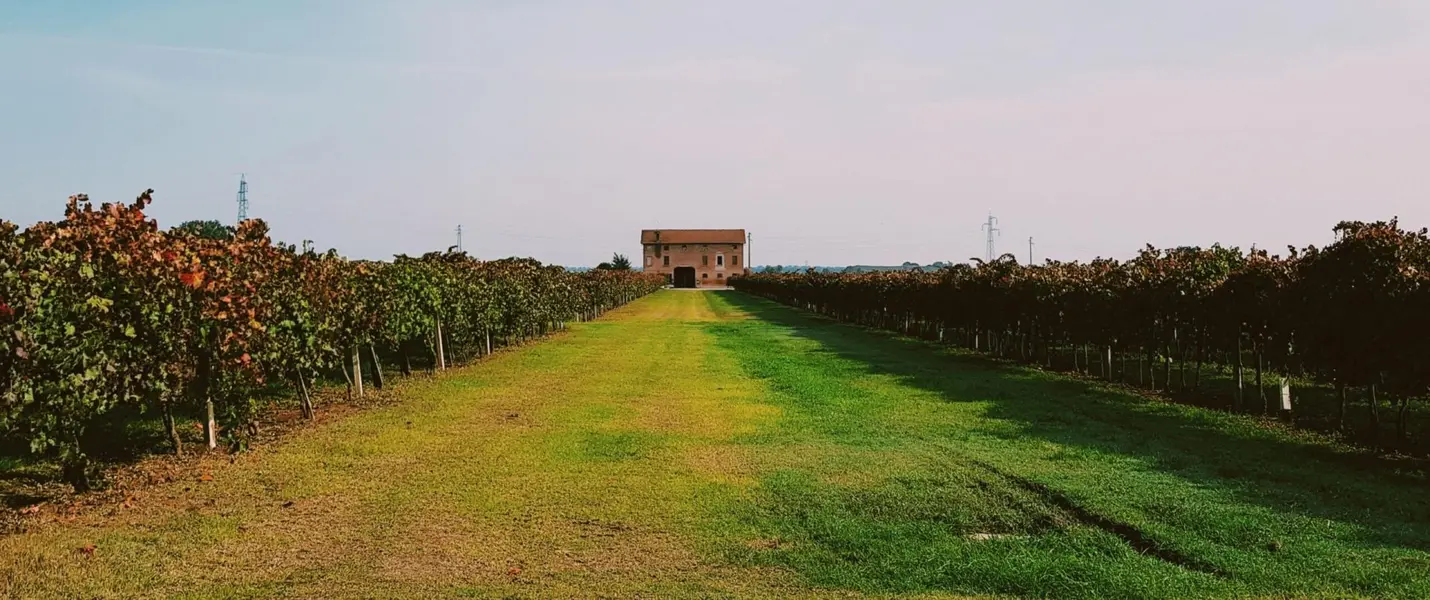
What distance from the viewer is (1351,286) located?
32.7 feet

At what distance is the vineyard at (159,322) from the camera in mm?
6820

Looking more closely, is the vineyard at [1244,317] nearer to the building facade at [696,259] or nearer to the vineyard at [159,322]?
the vineyard at [159,322]

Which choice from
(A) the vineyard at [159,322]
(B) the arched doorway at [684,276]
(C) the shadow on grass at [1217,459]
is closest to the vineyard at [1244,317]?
(C) the shadow on grass at [1217,459]

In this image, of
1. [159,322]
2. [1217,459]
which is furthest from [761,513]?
[159,322]

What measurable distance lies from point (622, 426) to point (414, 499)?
4.10 metres

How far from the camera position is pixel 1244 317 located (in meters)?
12.8

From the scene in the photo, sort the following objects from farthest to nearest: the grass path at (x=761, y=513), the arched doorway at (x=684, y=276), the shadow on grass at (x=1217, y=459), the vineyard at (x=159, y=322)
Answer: the arched doorway at (x=684, y=276)
the vineyard at (x=159, y=322)
the shadow on grass at (x=1217, y=459)
the grass path at (x=761, y=513)

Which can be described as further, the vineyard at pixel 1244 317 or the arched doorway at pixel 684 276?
the arched doorway at pixel 684 276

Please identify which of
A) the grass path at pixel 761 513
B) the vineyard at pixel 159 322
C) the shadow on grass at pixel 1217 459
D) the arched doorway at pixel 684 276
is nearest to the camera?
the grass path at pixel 761 513

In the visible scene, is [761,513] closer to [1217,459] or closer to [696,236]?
[1217,459]

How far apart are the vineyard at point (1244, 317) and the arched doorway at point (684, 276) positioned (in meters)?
93.8

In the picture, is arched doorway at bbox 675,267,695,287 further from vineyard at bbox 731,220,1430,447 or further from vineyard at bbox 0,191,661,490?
vineyard at bbox 0,191,661,490

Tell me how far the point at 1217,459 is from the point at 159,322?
10756 millimetres

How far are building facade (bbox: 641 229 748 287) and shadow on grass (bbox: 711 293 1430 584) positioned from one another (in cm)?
10458
